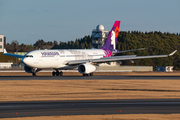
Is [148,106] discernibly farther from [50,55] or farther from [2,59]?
[2,59]

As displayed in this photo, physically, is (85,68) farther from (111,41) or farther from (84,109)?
(84,109)

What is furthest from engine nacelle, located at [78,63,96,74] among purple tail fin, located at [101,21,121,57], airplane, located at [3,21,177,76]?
purple tail fin, located at [101,21,121,57]

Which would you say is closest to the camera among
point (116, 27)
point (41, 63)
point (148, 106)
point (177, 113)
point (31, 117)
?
point (31, 117)

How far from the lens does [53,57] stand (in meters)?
52.0

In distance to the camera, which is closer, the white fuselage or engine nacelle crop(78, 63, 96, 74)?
the white fuselage

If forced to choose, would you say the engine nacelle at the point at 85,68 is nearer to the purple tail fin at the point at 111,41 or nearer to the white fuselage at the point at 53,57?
the white fuselage at the point at 53,57

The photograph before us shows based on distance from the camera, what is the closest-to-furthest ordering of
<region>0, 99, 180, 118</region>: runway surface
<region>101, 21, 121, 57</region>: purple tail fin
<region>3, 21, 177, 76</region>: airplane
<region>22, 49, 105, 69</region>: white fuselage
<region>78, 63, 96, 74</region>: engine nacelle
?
<region>0, 99, 180, 118</region>: runway surface
<region>22, 49, 105, 69</region>: white fuselage
<region>3, 21, 177, 76</region>: airplane
<region>78, 63, 96, 74</region>: engine nacelle
<region>101, 21, 121, 57</region>: purple tail fin

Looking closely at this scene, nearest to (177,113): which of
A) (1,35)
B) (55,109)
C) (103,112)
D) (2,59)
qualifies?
(103,112)

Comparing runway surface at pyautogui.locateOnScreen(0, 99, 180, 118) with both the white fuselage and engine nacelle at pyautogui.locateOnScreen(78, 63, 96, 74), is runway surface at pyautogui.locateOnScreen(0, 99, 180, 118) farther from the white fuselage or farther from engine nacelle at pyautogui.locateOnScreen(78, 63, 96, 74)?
engine nacelle at pyautogui.locateOnScreen(78, 63, 96, 74)

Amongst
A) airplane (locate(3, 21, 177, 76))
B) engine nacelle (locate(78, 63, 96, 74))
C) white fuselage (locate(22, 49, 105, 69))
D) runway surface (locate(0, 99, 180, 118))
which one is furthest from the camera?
engine nacelle (locate(78, 63, 96, 74))

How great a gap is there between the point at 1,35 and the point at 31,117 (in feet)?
399

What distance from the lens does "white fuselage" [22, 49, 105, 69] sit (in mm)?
49312

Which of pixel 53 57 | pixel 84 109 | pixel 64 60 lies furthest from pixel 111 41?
pixel 84 109

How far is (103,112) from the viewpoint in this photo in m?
16.8
